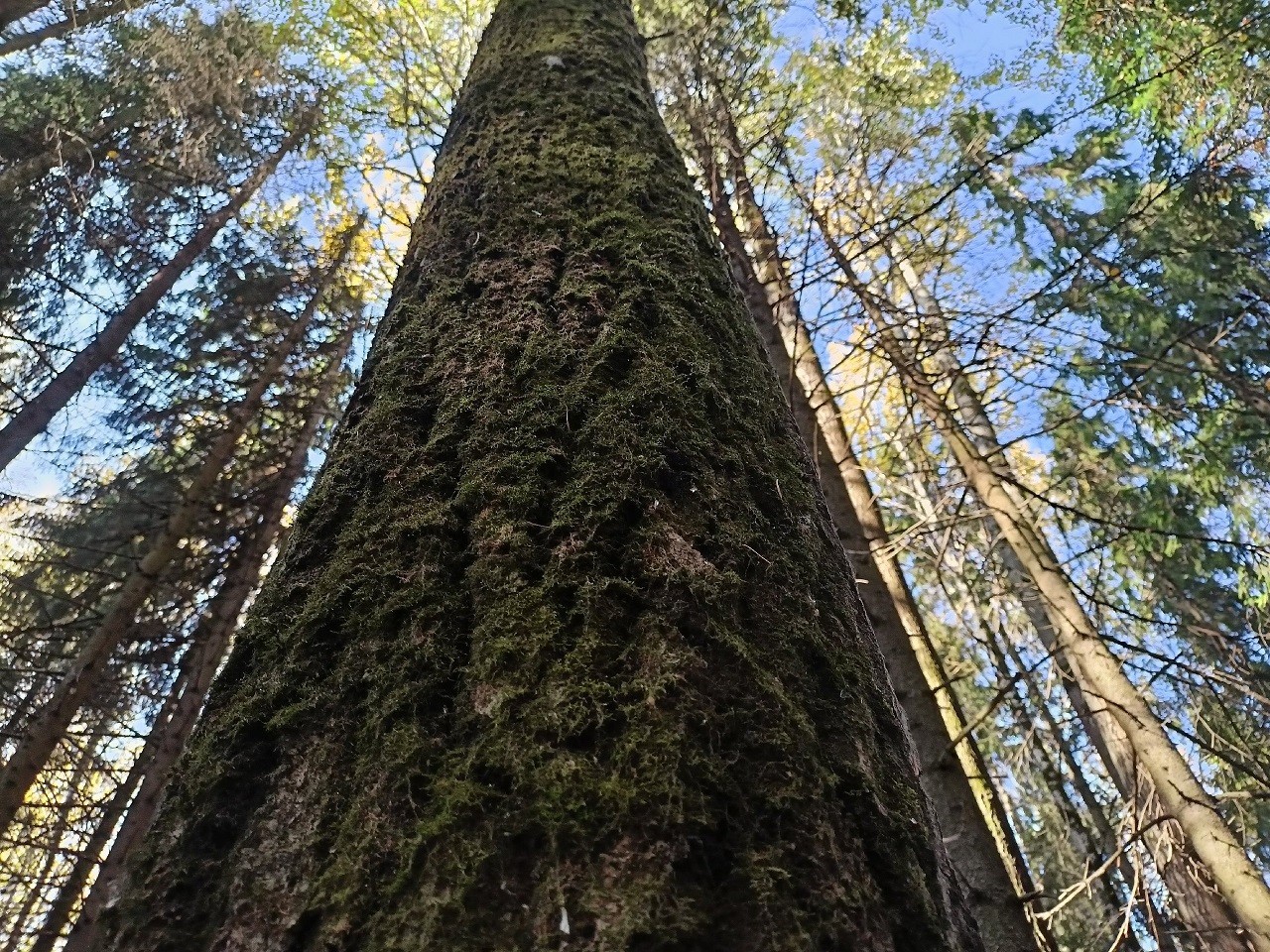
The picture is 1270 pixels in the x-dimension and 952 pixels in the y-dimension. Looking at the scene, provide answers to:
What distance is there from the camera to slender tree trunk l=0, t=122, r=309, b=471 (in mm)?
8828

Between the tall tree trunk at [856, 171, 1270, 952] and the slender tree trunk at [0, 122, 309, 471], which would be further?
the slender tree trunk at [0, 122, 309, 471]

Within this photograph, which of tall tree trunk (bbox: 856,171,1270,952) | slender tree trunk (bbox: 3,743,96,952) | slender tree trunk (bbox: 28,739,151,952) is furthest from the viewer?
slender tree trunk (bbox: 28,739,151,952)

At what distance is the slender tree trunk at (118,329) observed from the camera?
883 centimetres

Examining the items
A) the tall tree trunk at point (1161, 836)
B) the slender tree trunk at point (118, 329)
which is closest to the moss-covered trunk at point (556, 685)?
the tall tree trunk at point (1161, 836)

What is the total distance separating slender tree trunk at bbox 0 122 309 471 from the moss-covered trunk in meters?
9.64

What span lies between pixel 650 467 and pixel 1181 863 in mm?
4067

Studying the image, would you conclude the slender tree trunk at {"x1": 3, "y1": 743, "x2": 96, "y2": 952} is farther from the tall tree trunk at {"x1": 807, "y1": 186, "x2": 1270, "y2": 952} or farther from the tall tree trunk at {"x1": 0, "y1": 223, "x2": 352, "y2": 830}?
the tall tree trunk at {"x1": 807, "y1": 186, "x2": 1270, "y2": 952}

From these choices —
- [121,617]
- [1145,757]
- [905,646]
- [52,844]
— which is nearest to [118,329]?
[121,617]

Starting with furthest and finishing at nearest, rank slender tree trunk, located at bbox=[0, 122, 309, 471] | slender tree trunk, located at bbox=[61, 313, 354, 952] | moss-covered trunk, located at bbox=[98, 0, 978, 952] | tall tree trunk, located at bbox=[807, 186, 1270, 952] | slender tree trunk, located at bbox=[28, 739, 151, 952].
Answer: slender tree trunk, located at bbox=[0, 122, 309, 471] < slender tree trunk, located at bbox=[28, 739, 151, 952] < slender tree trunk, located at bbox=[61, 313, 354, 952] < tall tree trunk, located at bbox=[807, 186, 1270, 952] < moss-covered trunk, located at bbox=[98, 0, 978, 952]

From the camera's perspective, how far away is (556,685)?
1.04m

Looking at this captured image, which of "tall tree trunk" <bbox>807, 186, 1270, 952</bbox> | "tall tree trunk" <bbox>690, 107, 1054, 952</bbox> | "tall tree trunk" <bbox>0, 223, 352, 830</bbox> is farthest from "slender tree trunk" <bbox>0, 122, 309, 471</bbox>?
"tall tree trunk" <bbox>807, 186, 1270, 952</bbox>

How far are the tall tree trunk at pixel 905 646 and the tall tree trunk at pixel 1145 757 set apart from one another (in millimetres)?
655

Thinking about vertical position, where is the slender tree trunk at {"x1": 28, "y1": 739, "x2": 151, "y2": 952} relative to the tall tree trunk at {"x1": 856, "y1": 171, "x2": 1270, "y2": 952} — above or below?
above

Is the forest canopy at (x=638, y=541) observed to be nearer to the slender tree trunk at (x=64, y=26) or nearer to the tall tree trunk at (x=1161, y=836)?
the tall tree trunk at (x=1161, y=836)
